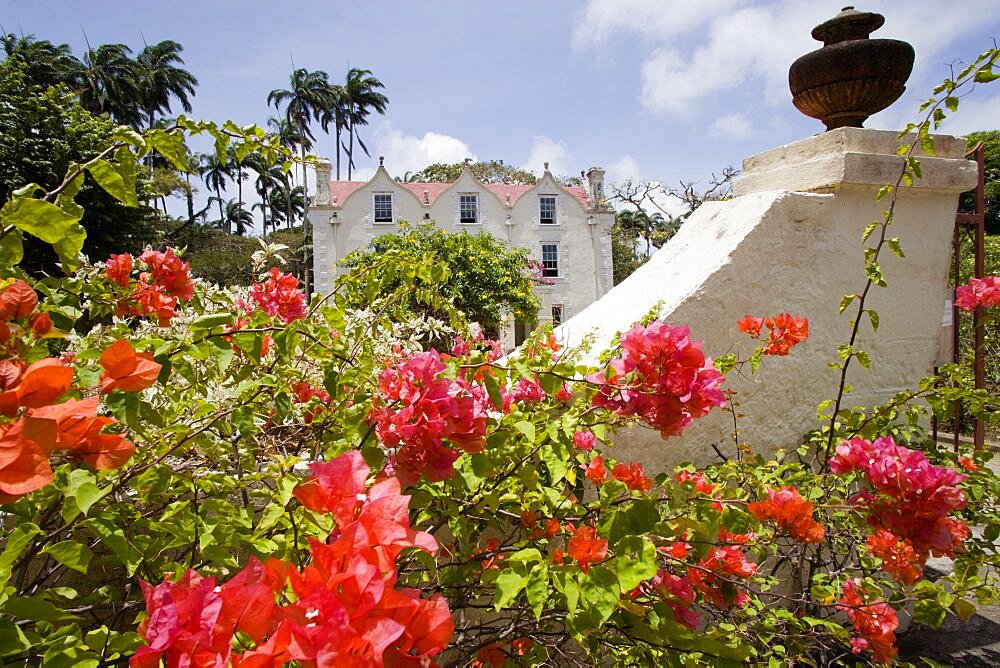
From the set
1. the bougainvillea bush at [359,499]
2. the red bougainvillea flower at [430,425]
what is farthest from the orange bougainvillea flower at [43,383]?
the red bougainvillea flower at [430,425]

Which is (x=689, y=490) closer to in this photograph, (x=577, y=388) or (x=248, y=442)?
(x=577, y=388)

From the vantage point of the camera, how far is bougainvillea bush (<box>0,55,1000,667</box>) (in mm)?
608

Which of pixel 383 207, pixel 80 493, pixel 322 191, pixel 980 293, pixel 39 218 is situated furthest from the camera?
pixel 383 207

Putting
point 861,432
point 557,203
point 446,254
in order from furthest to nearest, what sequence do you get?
point 557,203 → point 446,254 → point 861,432

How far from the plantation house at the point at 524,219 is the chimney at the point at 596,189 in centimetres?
5

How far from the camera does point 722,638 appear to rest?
1431 mm

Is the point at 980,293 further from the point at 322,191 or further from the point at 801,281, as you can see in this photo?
the point at 322,191

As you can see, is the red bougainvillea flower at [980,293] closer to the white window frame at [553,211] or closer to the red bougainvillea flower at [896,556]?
the red bougainvillea flower at [896,556]

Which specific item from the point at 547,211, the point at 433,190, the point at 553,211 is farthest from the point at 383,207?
the point at 553,211

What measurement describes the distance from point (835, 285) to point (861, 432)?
845mm

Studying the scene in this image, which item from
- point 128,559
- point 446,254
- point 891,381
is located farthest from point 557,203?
point 128,559

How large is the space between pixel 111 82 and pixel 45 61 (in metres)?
5.87

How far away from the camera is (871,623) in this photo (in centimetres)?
163

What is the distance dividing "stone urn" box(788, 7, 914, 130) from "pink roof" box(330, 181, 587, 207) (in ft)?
79.8
